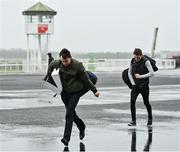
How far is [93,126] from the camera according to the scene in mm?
12875

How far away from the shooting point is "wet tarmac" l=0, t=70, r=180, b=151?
1022 cm

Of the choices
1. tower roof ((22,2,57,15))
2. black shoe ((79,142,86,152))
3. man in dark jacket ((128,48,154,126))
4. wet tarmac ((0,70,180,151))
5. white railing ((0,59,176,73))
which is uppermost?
tower roof ((22,2,57,15))

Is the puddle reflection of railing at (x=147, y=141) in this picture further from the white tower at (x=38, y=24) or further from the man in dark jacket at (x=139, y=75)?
the white tower at (x=38, y=24)

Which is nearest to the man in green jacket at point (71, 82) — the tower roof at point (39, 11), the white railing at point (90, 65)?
the white railing at point (90, 65)

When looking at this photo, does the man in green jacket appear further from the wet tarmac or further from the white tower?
the white tower

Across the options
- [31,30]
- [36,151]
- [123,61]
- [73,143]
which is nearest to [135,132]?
[73,143]

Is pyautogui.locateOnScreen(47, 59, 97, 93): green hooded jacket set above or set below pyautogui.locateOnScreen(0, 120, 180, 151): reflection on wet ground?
above

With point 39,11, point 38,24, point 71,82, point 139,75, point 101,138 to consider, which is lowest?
point 101,138

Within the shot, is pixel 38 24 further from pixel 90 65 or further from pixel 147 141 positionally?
pixel 147 141

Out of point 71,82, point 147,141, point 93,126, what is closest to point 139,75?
point 93,126

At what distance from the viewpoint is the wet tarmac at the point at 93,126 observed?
33.5 feet

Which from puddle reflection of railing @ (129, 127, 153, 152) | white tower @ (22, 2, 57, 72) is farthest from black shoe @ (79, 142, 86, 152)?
white tower @ (22, 2, 57, 72)

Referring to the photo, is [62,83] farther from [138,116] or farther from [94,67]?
[94,67]

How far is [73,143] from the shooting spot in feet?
34.5
